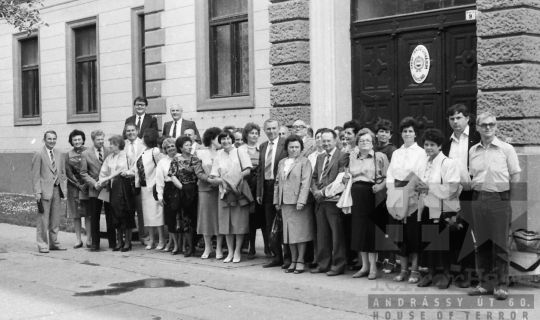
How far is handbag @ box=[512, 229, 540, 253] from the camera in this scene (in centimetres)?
902

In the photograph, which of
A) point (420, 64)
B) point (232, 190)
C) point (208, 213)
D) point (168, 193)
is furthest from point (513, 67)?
point (168, 193)

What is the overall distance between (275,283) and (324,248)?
3.55 ft

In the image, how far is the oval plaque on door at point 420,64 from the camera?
43.8 ft

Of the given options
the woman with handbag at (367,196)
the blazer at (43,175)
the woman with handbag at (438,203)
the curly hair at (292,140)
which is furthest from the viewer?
the blazer at (43,175)

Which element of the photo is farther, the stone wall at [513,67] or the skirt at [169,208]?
the skirt at [169,208]

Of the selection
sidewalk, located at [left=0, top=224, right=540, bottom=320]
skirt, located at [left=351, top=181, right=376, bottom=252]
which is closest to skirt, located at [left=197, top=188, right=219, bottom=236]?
sidewalk, located at [left=0, top=224, right=540, bottom=320]

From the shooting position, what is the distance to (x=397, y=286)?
9391 millimetres

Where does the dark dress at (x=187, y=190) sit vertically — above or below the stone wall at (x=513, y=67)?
below

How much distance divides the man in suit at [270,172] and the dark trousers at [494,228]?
10.6ft

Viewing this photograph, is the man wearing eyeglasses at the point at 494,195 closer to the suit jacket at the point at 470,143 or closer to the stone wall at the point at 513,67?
the suit jacket at the point at 470,143

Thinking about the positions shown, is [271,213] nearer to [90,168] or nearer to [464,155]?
[464,155]

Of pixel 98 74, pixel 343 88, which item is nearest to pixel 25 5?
pixel 98 74

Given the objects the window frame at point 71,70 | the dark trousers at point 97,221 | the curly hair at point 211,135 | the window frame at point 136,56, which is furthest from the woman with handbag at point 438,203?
the window frame at point 71,70

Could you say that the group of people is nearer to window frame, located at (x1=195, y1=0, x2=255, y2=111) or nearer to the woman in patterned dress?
the woman in patterned dress
